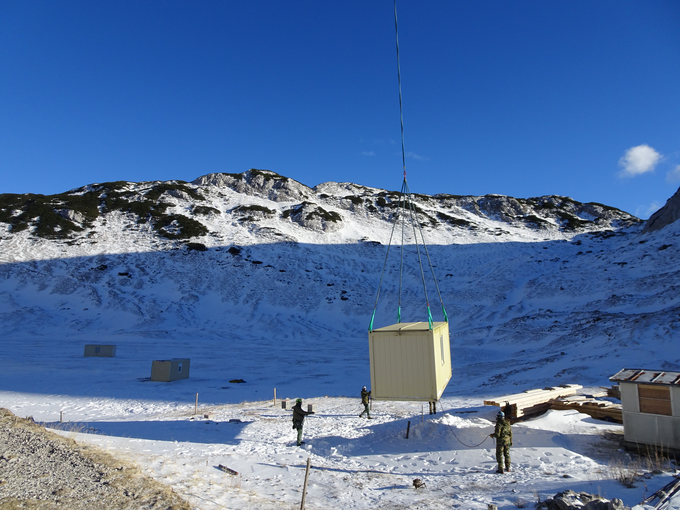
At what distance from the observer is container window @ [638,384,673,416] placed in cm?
1013

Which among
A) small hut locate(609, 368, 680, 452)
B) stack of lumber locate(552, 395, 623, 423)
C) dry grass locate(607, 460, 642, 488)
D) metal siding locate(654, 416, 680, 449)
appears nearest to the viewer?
dry grass locate(607, 460, 642, 488)

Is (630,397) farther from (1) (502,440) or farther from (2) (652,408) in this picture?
(1) (502,440)

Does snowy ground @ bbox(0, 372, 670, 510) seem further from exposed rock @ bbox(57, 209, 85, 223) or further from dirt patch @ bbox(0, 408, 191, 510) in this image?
exposed rock @ bbox(57, 209, 85, 223)

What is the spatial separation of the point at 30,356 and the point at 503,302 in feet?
147

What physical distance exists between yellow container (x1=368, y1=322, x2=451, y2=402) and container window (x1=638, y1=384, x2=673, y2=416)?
525cm

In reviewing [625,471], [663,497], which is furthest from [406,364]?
[663,497]

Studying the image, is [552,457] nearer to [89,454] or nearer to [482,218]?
[89,454]

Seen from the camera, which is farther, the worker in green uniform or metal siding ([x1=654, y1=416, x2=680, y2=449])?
metal siding ([x1=654, y1=416, x2=680, y2=449])

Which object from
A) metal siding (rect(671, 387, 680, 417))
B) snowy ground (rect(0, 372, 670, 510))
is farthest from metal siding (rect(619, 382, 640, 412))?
snowy ground (rect(0, 372, 670, 510))

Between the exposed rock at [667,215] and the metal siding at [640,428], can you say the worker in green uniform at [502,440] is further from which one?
the exposed rock at [667,215]

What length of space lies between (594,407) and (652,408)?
339 centimetres

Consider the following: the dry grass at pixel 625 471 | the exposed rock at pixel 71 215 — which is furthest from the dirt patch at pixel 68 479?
the exposed rock at pixel 71 215

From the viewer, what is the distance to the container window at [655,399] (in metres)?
10.1

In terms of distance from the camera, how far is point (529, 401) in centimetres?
1323
